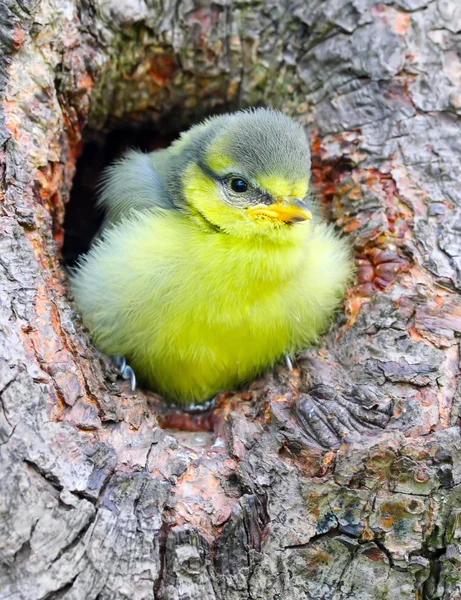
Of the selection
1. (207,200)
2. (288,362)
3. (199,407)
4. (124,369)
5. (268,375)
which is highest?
(207,200)

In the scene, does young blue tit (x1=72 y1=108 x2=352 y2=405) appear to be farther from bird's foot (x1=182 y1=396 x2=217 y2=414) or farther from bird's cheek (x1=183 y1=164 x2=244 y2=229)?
bird's foot (x1=182 y1=396 x2=217 y2=414)

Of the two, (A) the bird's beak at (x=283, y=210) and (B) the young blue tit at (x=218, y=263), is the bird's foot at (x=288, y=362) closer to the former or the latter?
(B) the young blue tit at (x=218, y=263)

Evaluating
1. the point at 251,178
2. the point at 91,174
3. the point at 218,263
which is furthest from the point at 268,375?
the point at 91,174

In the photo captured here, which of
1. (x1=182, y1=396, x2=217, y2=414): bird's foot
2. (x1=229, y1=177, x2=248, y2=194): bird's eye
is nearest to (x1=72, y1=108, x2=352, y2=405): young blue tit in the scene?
(x1=229, y1=177, x2=248, y2=194): bird's eye

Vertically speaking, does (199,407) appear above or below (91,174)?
below

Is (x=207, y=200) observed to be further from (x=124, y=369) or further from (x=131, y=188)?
(x=124, y=369)

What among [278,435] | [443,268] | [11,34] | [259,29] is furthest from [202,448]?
[259,29]
